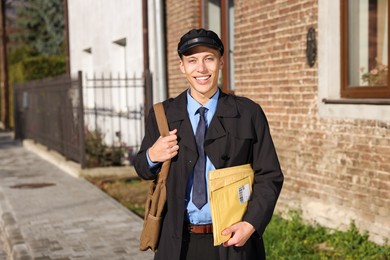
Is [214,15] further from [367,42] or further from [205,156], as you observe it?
[205,156]

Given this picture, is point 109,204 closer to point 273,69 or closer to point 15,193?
point 15,193

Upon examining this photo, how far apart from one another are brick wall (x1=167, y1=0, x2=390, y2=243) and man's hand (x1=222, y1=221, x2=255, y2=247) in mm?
3369

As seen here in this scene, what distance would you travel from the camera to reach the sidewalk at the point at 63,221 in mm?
6727

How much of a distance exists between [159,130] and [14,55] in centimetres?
3892

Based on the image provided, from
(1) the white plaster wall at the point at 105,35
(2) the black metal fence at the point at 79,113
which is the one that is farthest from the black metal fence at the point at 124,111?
(1) the white plaster wall at the point at 105,35

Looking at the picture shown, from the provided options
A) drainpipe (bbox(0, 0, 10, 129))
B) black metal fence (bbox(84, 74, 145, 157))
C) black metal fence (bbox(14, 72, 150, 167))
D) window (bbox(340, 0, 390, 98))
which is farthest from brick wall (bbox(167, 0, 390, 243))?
drainpipe (bbox(0, 0, 10, 129))

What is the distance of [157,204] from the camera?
318 cm

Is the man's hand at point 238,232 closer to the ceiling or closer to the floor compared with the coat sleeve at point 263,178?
closer to the floor

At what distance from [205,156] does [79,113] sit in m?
10.2

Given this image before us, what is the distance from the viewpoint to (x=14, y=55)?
132ft

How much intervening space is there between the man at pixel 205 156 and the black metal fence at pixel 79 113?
31.6 ft

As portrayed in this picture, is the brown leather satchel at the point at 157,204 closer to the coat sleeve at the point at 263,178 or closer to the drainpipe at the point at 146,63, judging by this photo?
the coat sleeve at the point at 263,178

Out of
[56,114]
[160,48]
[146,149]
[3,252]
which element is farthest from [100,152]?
[146,149]

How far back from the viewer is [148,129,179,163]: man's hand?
303cm
